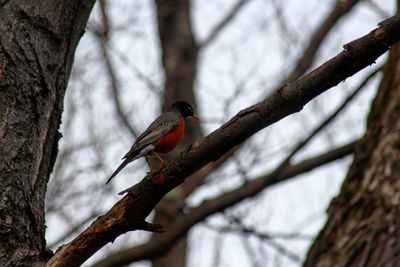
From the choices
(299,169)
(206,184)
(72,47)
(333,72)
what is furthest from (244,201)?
(333,72)

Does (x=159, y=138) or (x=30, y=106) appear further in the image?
(x=159, y=138)

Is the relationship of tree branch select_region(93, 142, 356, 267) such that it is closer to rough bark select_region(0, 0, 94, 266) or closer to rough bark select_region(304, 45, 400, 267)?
rough bark select_region(304, 45, 400, 267)

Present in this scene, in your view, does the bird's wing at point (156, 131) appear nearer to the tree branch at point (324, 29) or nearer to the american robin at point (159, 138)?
the american robin at point (159, 138)

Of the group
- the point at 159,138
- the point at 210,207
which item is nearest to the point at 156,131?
the point at 159,138

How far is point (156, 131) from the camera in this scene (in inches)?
239

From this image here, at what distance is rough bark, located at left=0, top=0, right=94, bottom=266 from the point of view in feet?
10.4

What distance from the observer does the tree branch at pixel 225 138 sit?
2.87 meters

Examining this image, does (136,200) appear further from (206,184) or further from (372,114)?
(206,184)

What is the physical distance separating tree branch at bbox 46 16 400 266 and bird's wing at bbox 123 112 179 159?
232 cm

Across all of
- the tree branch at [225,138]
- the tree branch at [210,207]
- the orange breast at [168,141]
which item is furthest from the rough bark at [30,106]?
the tree branch at [210,207]

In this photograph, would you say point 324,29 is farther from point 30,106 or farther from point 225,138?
point 225,138

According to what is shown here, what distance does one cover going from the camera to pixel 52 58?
356cm

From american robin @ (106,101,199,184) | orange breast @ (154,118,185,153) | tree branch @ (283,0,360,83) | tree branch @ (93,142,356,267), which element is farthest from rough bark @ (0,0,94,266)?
tree branch @ (283,0,360,83)

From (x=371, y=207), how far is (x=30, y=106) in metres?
2.31
